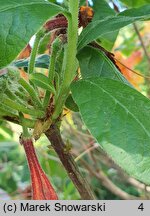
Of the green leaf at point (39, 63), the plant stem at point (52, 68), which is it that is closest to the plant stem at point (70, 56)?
the plant stem at point (52, 68)

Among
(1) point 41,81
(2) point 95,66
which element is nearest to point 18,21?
(1) point 41,81

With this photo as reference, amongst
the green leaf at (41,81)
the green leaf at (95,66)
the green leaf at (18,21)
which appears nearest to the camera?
the green leaf at (18,21)

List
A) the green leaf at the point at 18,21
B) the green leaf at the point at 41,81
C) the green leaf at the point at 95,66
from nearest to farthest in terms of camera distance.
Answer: the green leaf at the point at 18,21 < the green leaf at the point at 41,81 < the green leaf at the point at 95,66

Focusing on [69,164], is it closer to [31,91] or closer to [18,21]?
[31,91]

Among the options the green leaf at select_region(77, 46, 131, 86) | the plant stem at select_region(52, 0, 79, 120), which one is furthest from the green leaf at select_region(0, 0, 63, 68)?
the green leaf at select_region(77, 46, 131, 86)

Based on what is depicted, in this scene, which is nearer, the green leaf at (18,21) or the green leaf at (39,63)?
the green leaf at (18,21)

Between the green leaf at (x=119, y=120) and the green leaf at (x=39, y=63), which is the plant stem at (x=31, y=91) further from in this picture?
the green leaf at (x=39, y=63)

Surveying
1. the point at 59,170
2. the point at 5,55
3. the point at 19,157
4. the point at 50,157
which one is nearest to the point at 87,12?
the point at 5,55
